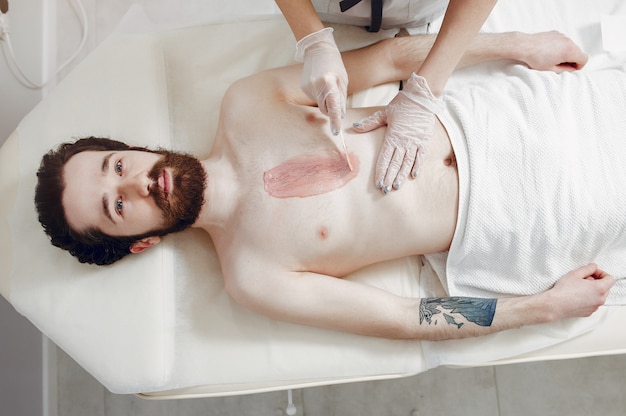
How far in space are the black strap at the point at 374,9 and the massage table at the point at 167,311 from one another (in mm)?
196

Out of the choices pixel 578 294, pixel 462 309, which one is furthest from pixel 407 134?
pixel 578 294

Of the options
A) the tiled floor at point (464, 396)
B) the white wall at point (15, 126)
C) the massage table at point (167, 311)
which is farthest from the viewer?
the tiled floor at point (464, 396)

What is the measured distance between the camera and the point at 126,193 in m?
1.51

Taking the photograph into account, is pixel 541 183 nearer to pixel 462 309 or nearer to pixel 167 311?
pixel 462 309

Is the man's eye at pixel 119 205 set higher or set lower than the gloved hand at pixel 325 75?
lower

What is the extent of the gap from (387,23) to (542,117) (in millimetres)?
593

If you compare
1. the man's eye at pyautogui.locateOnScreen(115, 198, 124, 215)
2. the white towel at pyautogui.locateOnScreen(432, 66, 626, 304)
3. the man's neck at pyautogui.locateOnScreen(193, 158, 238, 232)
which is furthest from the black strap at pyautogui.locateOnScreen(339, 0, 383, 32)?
the man's eye at pyautogui.locateOnScreen(115, 198, 124, 215)

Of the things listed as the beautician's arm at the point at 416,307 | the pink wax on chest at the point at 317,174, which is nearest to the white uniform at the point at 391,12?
the pink wax on chest at the point at 317,174

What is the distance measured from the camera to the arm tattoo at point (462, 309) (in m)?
1.49

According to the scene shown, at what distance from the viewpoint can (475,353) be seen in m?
1.57

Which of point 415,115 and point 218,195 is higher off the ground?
point 415,115

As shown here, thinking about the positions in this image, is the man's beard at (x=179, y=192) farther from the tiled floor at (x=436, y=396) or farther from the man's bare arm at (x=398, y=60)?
the tiled floor at (x=436, y=396)

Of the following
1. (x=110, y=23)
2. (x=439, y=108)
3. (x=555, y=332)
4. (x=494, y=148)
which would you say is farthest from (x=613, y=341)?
(x=110, y=23)

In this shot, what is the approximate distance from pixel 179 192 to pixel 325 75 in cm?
53
